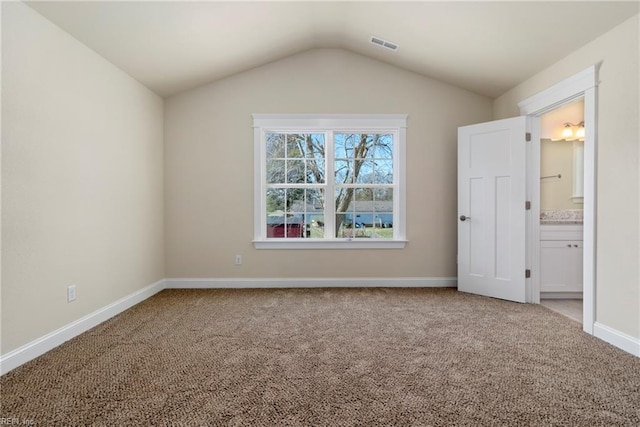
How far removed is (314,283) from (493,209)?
7.44ft

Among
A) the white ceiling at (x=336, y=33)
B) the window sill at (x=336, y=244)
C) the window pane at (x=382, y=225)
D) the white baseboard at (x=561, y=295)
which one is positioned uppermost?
the white ceiling at (x=336, y=33)

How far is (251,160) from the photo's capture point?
158 inches

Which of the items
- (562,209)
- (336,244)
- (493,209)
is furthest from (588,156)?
(336,244)

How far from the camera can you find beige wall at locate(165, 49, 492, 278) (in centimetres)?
400

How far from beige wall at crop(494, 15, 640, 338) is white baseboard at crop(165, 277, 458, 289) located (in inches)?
68.0

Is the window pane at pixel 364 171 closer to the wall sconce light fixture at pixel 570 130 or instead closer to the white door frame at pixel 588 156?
the white door frame at pixel 588 156

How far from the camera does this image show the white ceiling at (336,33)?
2459 mm

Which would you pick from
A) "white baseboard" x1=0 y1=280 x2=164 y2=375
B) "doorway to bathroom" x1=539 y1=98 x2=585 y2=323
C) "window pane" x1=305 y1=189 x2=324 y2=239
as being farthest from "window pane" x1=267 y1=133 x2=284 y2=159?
"doorway to bathroom" x1=539 y1=98 x2=585 y2=323

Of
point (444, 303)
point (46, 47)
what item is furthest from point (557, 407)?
point (46, 47)

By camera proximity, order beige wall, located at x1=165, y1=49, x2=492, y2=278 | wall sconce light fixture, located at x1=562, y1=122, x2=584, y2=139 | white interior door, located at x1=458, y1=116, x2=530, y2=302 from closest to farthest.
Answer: white interior door, located at x1=458, y1=116, x2=530, y2=302 < wall sconce light fixture, located at x1=562, y1=122, x2=584, y2=139 < beige wall, located at x1=165, y1=49, x2=492, y2=278

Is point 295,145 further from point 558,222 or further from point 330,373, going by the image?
point 558,222

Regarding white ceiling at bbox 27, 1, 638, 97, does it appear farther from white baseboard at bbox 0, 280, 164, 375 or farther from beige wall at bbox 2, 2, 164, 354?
white baseboard at bbox 0, 280, 164, 375

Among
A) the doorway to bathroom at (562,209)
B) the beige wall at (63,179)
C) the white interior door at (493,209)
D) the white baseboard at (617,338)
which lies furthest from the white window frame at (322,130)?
the white baseboard at (617,338)

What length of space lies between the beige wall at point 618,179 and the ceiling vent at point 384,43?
5.70 feet
